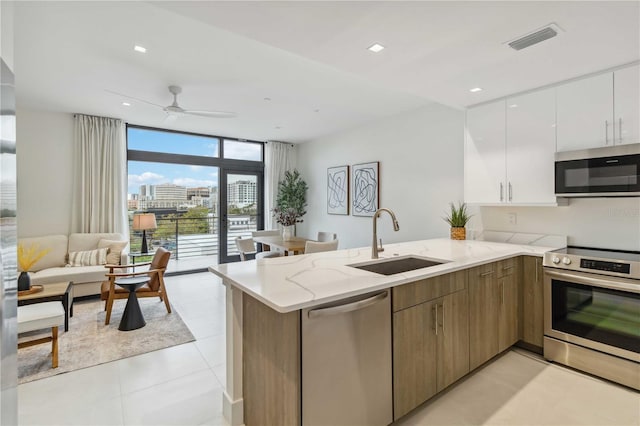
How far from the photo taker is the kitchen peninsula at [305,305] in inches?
56.0

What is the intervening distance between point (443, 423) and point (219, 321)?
2.52 m

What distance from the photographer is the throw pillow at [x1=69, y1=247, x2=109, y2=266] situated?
441cm

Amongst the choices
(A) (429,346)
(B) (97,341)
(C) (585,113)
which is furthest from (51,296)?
(C) (585,113)

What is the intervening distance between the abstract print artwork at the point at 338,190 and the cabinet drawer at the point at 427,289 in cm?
350

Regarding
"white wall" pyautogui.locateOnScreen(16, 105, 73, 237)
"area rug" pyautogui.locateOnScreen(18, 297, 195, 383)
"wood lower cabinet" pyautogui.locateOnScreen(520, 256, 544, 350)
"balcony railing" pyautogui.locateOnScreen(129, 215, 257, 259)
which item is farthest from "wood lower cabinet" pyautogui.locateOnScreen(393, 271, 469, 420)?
"white wall" pyautogui.locateOnScreen(16, 105, 73, 237)

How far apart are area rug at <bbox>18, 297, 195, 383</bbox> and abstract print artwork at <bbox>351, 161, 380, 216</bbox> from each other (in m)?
3.13

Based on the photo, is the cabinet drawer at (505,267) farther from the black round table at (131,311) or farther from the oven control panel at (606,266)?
the black round table at (131,311)

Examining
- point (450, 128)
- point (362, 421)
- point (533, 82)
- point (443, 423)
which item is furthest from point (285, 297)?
point (450, 128)

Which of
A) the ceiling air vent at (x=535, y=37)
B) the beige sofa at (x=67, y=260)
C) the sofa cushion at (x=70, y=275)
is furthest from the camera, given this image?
the beige sofa at (x=67, y=260)

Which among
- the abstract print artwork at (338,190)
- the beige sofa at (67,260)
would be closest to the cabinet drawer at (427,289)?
the abstract print artwork at (338,190)

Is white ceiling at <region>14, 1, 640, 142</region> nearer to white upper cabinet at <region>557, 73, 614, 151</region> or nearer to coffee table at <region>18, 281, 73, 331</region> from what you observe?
white upper cabinet at <region>557, 73, 614, 151</region>

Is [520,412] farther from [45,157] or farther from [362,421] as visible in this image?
[45,157]

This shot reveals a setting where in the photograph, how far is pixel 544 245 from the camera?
9.85 feet

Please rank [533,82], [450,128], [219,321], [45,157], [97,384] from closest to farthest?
[97,384] < [533,82] < [219,321] < [450,128] < [45,157]
